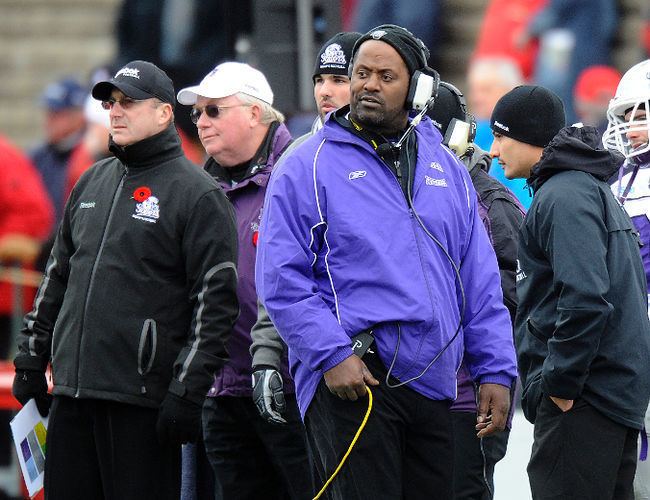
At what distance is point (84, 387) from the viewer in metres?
5.68

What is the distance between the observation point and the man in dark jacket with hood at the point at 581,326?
517 cm

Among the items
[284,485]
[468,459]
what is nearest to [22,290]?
[284,485]

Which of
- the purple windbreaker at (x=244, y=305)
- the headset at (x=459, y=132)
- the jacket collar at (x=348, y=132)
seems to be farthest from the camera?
the purple windbreaker at (x=244, y=305)

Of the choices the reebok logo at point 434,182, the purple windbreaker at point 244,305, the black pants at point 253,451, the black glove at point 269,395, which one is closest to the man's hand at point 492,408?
the reebok logo at point 434,182

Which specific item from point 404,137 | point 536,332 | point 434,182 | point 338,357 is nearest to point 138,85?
point 404,137

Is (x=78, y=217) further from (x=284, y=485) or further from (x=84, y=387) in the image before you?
(x=284, y=485)

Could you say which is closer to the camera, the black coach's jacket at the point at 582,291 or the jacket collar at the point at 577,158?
the black coach's jacket at the point at 582,291

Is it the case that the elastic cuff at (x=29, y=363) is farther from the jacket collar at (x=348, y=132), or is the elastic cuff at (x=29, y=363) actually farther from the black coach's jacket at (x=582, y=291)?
the black coach's jacket at (x=582, y=291)

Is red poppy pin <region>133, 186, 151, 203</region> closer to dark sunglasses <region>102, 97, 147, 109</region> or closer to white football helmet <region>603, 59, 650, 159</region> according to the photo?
dark sunglasses <region>102, 97, 147, 109</region>

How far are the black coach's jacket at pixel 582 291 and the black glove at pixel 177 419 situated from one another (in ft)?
3.89

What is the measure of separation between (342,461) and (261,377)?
3.00 feet


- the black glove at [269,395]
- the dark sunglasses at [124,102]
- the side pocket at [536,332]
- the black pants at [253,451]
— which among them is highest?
the dark sunglasses at [124,102]

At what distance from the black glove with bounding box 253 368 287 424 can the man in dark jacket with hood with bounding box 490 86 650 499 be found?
883 millimetres

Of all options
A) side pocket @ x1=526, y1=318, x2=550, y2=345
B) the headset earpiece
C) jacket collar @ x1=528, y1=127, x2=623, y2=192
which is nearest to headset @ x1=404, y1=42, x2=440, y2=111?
the headset earpiece
